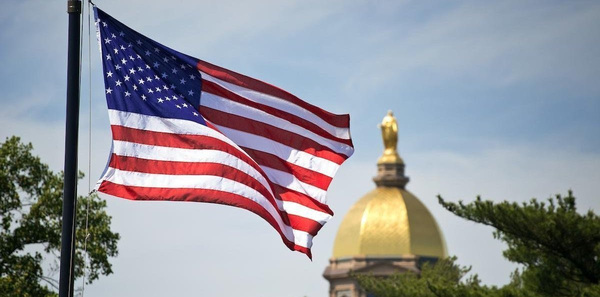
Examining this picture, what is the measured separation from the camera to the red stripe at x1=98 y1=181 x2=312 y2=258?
571 inches

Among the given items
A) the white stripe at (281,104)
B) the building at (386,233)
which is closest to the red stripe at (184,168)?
the white stripe at (281,104)

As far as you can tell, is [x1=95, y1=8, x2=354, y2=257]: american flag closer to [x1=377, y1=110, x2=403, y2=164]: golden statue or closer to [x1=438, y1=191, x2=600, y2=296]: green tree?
[x1=438, y1=191, x2=600, y2=296]: green tree

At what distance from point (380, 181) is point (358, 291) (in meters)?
12.9

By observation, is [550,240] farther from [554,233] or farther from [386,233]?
[386,233]

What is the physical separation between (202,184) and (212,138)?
25.0 inches

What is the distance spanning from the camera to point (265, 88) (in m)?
16.4

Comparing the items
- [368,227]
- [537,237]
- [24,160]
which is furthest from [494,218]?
[368,227]

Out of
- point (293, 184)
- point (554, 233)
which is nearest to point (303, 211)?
point (293, 184)

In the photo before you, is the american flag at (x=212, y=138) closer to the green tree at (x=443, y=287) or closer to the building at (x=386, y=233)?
the green tree at (x=443, y=287)

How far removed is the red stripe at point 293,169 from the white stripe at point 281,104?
606 mm

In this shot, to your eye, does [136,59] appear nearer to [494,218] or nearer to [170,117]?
[170,117]

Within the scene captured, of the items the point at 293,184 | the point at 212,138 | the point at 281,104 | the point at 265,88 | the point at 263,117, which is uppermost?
the point at 265,88

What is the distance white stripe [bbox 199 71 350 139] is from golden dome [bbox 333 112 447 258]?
9189 centimetres

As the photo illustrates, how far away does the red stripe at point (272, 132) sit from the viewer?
16.0 meters
